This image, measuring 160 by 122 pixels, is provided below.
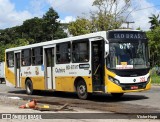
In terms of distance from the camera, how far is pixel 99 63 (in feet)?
57.9

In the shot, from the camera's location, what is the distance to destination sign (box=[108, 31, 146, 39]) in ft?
56.9

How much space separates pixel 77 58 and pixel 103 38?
7.46 ft

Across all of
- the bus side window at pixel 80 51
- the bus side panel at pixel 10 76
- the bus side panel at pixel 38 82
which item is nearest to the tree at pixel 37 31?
Result: the bus side panel at pixel 10 76

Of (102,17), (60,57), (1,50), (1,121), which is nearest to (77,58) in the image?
(60,57)

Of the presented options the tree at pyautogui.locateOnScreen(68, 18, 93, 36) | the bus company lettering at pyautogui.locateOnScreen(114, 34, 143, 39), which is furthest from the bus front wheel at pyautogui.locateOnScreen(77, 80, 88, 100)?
the tree at pyautogui.locateOnScreen(68, 18, 93, 36)

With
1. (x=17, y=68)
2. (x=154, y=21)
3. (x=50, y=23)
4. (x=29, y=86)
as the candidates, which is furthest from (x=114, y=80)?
(x=50, y=23)

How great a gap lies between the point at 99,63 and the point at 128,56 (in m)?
1.29

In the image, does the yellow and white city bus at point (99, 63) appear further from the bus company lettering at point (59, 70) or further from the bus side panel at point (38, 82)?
the bus side panel at point (38, 82)

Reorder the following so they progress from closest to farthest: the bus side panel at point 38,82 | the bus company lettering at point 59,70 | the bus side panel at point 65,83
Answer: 1. the bus side panel at point 65,83
2. the bus company lettering at point 59,70
3. the bus side panel at point 38,82

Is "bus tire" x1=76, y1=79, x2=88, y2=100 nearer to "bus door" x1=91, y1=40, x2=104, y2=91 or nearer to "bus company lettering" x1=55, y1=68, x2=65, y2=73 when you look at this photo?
"bus door" x1=91, y1=40, x2=104, y2=91

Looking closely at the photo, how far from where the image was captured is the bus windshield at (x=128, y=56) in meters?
17.1

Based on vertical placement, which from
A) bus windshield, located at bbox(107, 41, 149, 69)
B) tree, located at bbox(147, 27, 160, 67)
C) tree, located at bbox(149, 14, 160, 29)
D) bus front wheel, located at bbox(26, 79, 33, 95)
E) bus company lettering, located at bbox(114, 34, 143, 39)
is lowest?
bus front wheel, located at bbox(26, 79, 33, 95)

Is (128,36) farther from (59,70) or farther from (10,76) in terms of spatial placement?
(10,76)

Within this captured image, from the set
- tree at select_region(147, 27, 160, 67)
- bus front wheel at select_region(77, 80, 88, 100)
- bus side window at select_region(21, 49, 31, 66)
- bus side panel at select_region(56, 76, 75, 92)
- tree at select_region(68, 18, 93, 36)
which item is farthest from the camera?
tree at select_region(147, 27, 160, 67)
